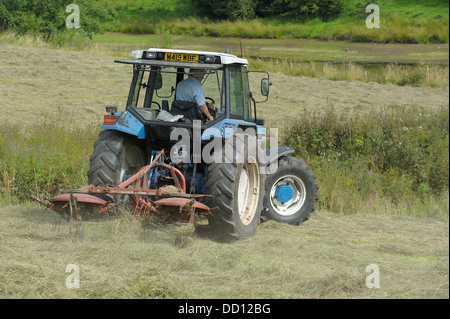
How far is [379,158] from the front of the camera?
12141 mm

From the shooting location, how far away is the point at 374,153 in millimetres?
12297

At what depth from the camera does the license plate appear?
8211mm

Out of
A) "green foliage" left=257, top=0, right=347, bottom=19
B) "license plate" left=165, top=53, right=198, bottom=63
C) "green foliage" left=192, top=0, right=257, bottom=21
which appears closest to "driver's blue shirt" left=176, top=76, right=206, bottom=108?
"license plate" left=165, top=53, right=198, bottom=63

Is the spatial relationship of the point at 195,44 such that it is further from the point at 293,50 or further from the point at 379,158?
the point at 379,158

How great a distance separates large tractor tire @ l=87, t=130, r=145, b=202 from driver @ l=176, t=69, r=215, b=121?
2.82 ft

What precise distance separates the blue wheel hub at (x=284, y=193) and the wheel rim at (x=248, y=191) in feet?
2.61

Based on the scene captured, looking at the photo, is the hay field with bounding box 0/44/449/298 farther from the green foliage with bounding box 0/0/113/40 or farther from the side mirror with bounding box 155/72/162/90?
the green foliage with bounding box 0/0/113/40

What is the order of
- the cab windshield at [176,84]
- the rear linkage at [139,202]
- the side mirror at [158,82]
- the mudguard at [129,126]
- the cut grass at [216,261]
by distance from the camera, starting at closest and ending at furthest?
the cut grass at [216,261]
the rear linkage at [139,202]
the mudguard at [129,126]
the cab windshield at [176,84]
the side mirror at [158,82]

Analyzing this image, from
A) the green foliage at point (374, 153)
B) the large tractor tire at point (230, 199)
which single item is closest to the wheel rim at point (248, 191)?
the large tractor tire at point (230, 199)

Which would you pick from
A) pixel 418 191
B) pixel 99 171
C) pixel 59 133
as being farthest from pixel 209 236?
pixel 59 133

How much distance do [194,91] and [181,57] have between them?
1.57 ft

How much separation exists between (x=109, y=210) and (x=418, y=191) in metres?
4.93

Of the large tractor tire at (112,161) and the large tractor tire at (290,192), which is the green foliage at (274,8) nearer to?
the large tractor tire at (290,192)

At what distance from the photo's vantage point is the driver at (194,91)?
320 inches
